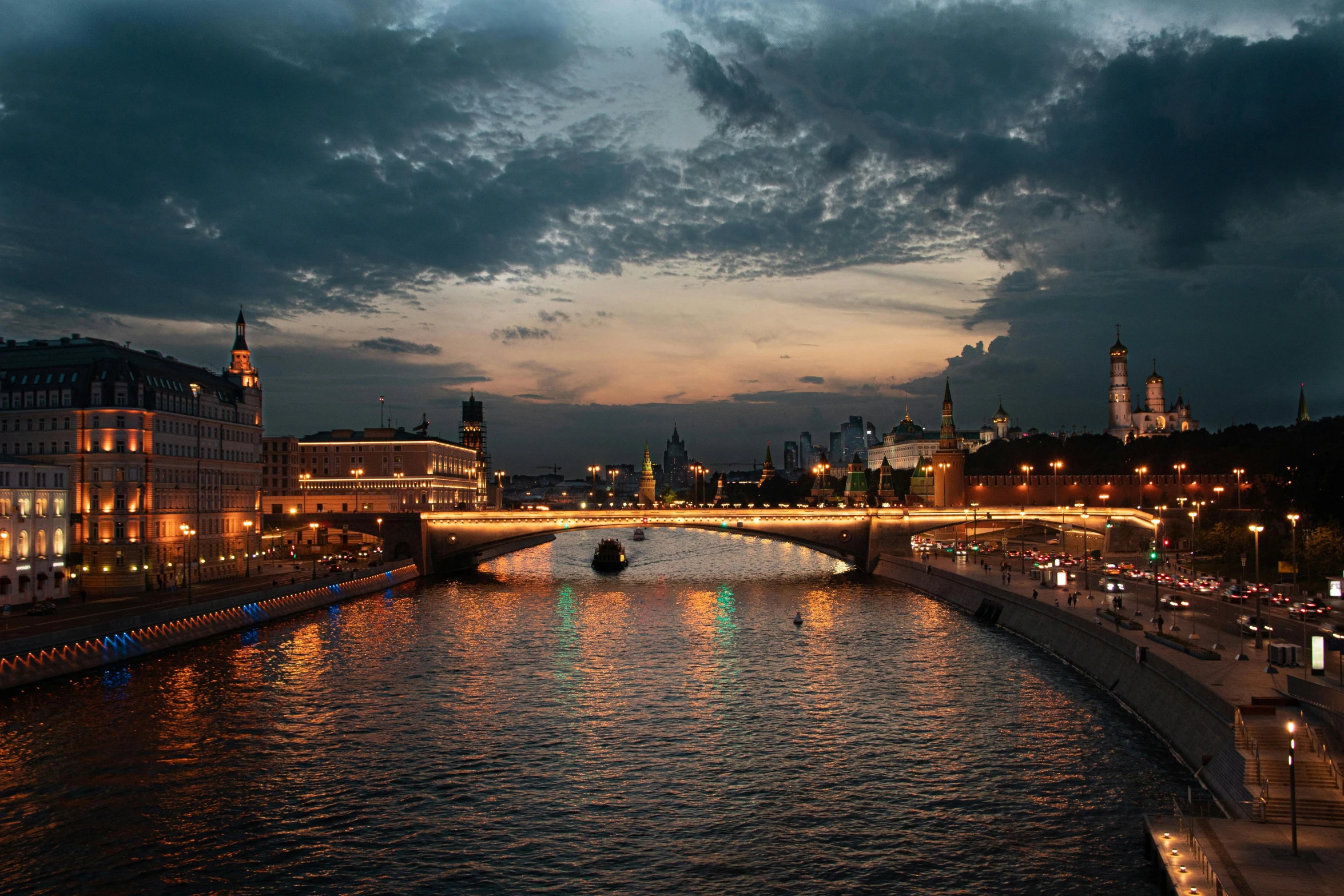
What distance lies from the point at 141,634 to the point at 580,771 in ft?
111

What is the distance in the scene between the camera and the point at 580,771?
118 ft

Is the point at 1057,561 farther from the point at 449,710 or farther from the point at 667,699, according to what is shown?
the point at 449,710

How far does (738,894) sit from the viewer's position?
25891 mm

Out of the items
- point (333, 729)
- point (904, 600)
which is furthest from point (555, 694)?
point (904, 600)

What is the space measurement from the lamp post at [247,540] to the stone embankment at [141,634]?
1552cm

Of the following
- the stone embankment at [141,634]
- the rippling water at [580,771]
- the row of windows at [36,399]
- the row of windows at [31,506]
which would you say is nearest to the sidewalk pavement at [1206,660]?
the rippling water at [580,771]

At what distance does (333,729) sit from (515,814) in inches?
535

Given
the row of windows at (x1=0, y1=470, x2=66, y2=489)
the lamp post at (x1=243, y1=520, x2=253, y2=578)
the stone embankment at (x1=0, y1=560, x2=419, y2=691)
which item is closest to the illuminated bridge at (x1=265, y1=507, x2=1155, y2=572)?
the lamp post at (x1=243, y1=520, x2=253, y2=578)

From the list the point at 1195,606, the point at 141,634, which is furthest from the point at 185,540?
the point at 1195,606

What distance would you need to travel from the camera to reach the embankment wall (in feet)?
100

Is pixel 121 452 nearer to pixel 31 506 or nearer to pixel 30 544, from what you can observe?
pixel 31 506

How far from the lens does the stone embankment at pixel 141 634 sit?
47.8 m

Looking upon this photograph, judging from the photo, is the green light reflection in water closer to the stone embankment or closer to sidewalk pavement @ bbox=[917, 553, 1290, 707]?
the stone embankment

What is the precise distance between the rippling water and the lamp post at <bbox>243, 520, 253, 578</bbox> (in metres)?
33.7
